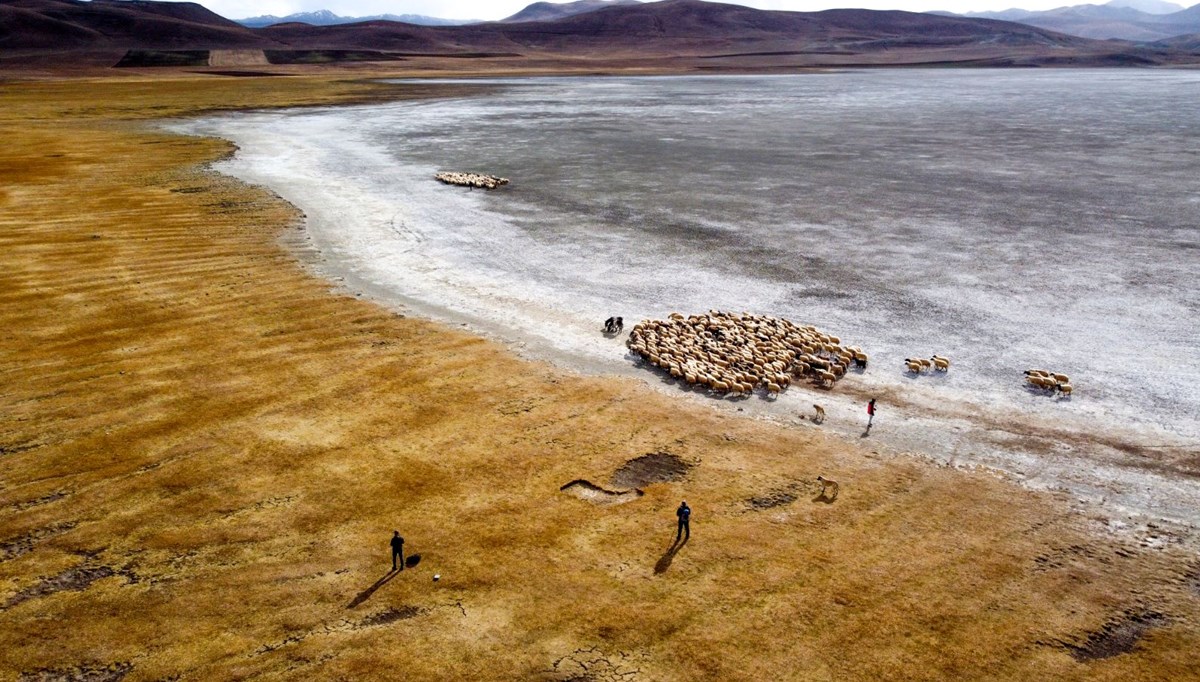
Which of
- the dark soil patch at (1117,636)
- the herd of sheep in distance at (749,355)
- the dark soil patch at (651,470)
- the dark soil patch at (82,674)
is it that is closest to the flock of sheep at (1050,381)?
the herd of sheep in distance at (749,355)

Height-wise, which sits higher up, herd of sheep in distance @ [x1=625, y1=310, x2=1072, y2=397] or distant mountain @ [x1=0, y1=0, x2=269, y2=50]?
distant mountain @ [x1=0, y1=0, x2=269, y2=50]

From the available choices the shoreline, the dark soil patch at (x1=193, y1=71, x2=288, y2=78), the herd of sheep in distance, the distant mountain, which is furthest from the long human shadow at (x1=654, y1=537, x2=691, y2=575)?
the distant mountain

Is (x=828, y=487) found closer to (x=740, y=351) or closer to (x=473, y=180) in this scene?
(x=740, y=351)

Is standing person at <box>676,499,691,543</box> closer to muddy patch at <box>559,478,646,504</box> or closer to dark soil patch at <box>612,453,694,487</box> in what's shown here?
muddy patch at <box>559,478,646,504</box>

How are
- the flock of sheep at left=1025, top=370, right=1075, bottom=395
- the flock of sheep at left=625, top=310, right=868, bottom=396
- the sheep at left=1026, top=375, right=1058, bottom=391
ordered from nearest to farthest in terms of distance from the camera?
1. the flock of sheep at left=1025, top=370, right=1075, bottom=395
2. the sheep at left=1026, top=375, right=1058, bottom=391
3. the flock of sheep at left=625, top=310, right=868, bottom=396

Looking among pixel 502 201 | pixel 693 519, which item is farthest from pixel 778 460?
pixel 502 201

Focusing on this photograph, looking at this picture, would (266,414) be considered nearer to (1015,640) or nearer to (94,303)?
(94,303)
